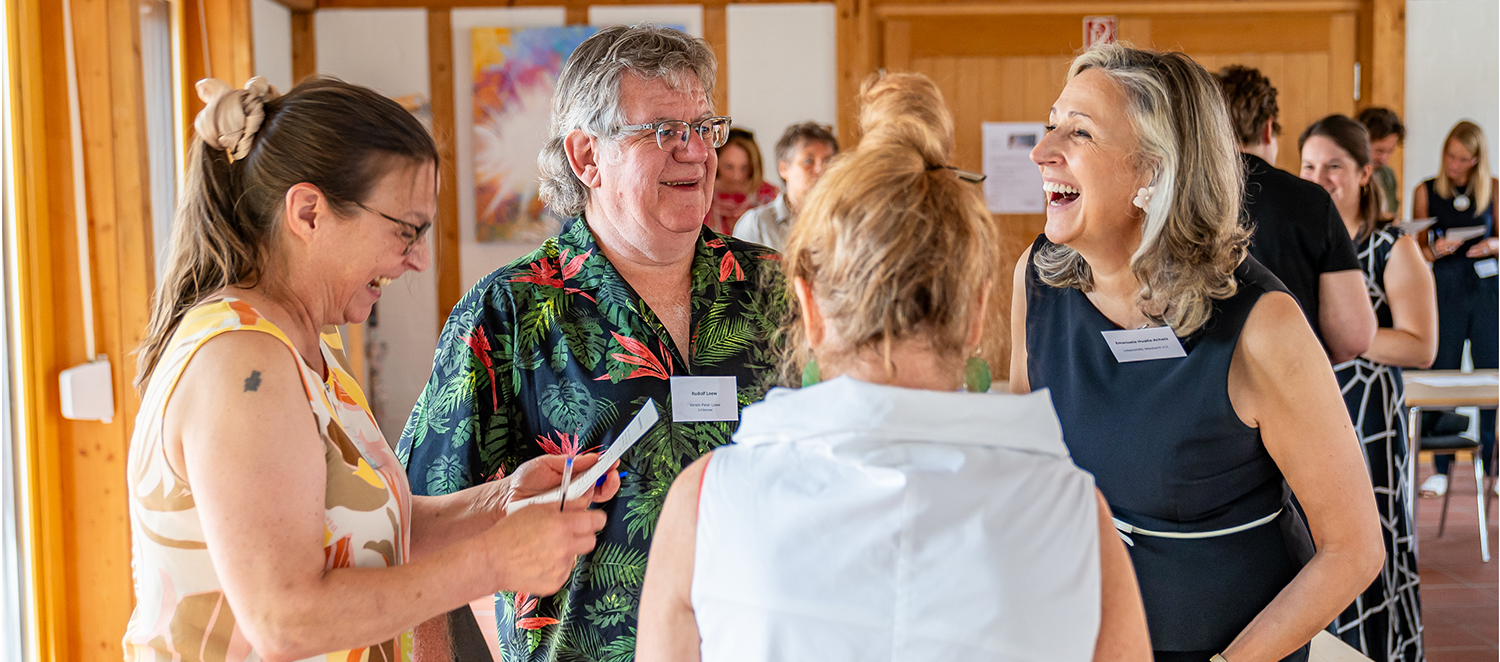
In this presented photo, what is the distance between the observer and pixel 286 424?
3.66ft

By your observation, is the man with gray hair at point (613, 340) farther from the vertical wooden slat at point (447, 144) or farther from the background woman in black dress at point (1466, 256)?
the background woman in black dress at point (1466, 256)

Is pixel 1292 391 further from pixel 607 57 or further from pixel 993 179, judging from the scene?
pixel 993 179

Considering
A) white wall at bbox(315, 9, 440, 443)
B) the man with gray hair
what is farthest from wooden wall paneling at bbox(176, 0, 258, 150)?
the man with gray hair

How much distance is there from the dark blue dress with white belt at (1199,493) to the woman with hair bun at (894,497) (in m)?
0.60

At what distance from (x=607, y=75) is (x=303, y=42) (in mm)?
5411

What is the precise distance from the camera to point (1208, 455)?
1.50 metres

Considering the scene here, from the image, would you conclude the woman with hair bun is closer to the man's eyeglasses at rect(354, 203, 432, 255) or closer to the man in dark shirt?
the man's eyeglasses at rect(354, 203, 432, 255)

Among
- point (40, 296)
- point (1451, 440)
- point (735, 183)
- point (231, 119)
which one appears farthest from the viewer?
point (735, 183)

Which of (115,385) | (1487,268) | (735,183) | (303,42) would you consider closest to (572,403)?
(115,385)

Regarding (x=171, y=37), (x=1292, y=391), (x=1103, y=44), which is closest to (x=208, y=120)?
(x=1103, y=44)

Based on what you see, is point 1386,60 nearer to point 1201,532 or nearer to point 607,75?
point 1201,532

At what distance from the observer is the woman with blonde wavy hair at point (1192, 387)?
1.44 m

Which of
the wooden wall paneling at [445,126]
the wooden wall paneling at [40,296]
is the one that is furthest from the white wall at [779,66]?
the wooden wall paneling at [40,296]

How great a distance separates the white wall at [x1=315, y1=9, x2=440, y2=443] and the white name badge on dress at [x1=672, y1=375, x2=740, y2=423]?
5.00 meters
